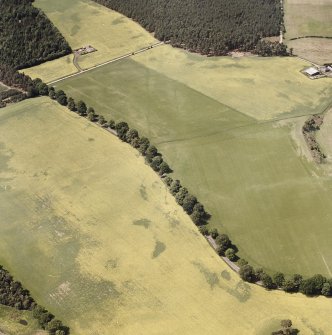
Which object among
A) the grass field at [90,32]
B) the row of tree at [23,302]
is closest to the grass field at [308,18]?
the grass field at [90,32]

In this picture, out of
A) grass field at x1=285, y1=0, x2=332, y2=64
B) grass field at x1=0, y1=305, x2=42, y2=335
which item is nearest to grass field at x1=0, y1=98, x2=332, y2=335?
grass field at x1=0, y1=305, x2=42, y2=335

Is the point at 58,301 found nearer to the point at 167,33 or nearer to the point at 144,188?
the point at 144,188

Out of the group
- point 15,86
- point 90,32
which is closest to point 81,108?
point 15,86

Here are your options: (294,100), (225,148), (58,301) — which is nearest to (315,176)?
(225,148)

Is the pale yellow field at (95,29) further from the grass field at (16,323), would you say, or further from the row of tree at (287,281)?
the row of tree at (287,281)

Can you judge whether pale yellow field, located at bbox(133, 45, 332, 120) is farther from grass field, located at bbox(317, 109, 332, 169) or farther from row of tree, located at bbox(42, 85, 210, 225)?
row of tree, located at bbox(42, 85, 210, 225)
